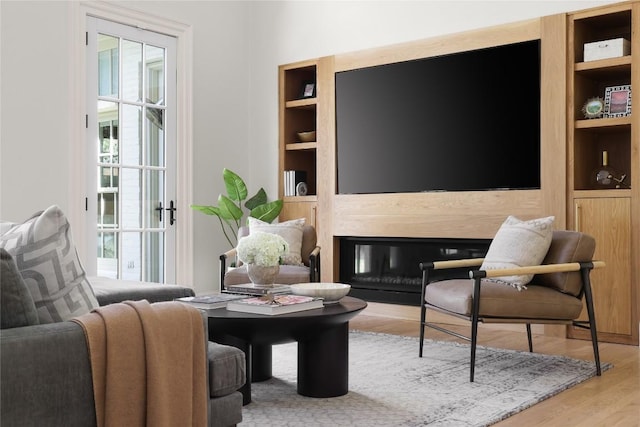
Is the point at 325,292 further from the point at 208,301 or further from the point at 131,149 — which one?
the point at 131,149

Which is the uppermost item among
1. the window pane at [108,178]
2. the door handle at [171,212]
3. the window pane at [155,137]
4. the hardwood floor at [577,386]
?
the window pane at [155,137]

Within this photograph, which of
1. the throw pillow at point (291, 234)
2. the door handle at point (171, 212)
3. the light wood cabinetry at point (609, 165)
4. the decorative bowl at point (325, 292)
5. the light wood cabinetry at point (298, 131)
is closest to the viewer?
the decorative bowl at point (325, 292)

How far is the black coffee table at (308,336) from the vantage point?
278 centimetres

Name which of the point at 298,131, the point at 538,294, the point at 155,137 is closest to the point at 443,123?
the point at 298,131

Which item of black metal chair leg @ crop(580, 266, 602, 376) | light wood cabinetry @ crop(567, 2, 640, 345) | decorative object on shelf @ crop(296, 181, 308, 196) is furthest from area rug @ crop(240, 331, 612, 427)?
decorative object on shelf @ crop(296, 181, 308, 196)

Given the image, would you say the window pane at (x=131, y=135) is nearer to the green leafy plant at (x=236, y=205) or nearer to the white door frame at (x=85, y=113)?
the white door frame at (x=85, y=113)

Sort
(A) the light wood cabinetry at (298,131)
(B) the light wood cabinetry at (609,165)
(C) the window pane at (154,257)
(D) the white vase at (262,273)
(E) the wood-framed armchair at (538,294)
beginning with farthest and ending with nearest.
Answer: (A) the light wood cabinetry at (298,131) < (C) the window pane at (154,257) < (B) the light wood cabinetry at (609,165) < (E) the wood-framed armchair at (538,294) < (D) the white vase at (262,273)

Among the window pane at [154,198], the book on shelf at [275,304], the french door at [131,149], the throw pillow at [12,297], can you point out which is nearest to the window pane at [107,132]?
the french door at [131,149]

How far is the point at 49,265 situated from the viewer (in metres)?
1.85

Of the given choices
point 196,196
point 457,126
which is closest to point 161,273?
point 196,196

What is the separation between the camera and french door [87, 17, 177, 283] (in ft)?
18.2

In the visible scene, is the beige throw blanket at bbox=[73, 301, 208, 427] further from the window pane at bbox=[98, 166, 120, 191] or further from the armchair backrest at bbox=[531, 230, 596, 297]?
the window pane at bbox=[98, 166, 120, 191]

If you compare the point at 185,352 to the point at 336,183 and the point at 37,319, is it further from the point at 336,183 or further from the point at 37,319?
the point at 336,183

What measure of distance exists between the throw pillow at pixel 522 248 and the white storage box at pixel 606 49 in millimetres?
1407
